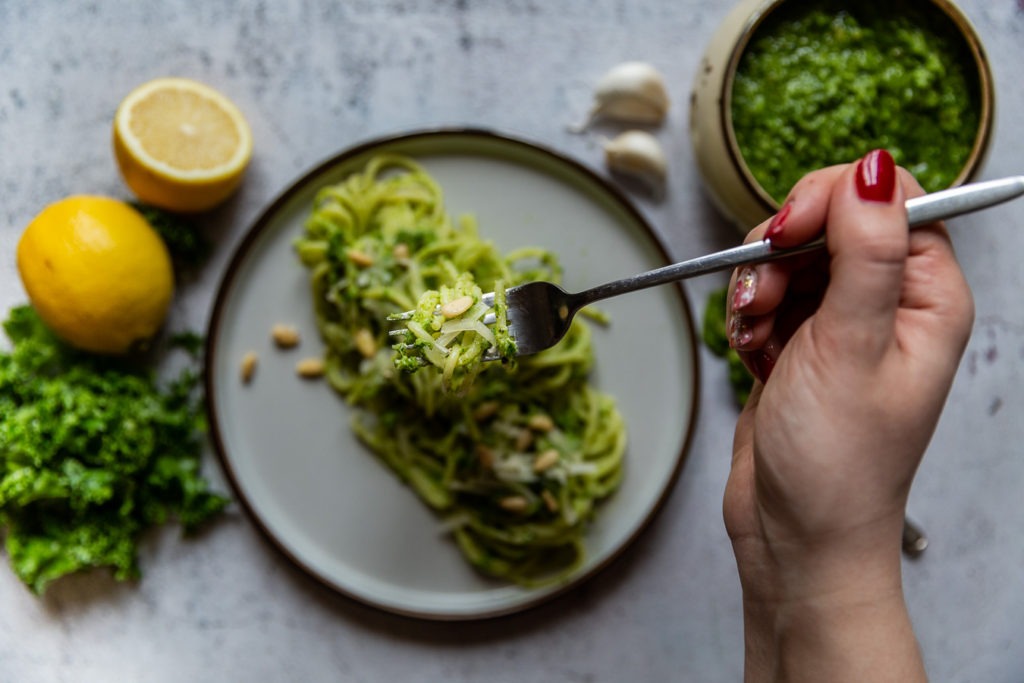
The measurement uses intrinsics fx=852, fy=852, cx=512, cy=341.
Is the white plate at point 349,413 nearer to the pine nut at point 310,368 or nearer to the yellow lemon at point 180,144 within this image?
the pine nut at point 310,368

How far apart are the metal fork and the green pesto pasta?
566 mm

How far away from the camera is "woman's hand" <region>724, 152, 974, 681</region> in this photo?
1664mm

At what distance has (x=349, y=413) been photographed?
2828mm

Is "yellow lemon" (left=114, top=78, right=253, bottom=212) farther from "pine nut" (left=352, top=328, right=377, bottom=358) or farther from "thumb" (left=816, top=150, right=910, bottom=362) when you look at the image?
"thumb" (left=816, top=150, right=910, bottom=362)

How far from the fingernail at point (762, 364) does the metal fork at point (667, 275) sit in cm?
30

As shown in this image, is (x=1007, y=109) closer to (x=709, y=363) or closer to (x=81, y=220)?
A: (x=709, y=363)

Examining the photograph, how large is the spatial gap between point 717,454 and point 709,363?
31cm

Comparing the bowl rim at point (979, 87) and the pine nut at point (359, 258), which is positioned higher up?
the bowl rim at point (979, 87)

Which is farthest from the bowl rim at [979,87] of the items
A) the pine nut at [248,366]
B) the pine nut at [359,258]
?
the pine nut at [248,366]

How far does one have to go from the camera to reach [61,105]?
290cm

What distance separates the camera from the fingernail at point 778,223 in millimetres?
1796

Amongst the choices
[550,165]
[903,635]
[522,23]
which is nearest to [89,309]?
[550,165]

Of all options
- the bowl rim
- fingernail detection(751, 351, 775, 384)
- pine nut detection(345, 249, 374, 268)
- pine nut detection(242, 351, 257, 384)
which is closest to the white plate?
pine nut detection(242, 351, 257, 384)

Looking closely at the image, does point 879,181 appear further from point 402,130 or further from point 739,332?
point 402,130
